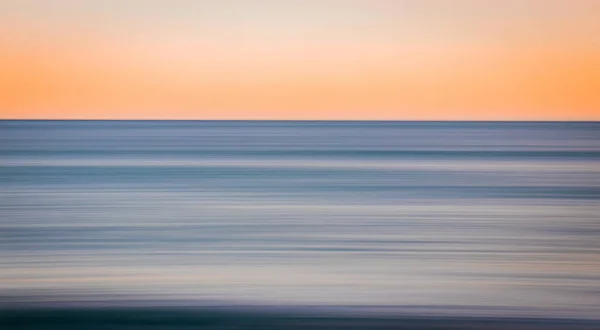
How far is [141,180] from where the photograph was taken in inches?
142

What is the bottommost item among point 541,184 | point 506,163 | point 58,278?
point 58,278

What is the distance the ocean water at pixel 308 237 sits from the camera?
5.26ft

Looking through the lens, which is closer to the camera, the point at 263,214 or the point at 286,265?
the point at 286,265

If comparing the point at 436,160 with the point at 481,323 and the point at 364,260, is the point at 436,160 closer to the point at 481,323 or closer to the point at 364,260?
the point at 364,260

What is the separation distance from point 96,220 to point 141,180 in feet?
3.80

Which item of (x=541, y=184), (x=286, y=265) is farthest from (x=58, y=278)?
(x=541, y=184)

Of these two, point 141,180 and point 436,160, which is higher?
point 436,160

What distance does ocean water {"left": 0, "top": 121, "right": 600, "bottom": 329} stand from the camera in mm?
1604

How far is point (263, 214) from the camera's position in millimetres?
2613

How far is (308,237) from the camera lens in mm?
2227

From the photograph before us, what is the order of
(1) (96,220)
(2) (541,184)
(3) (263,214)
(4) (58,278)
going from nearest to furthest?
(4) (58,278) < (1) (96,220) < (3) (263,214) < (2) (541,184)

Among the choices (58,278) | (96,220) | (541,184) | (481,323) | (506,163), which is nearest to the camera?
(481,323)

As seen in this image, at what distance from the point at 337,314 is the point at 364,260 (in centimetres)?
49

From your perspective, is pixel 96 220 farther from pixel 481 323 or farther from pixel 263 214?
pixel 481 323
